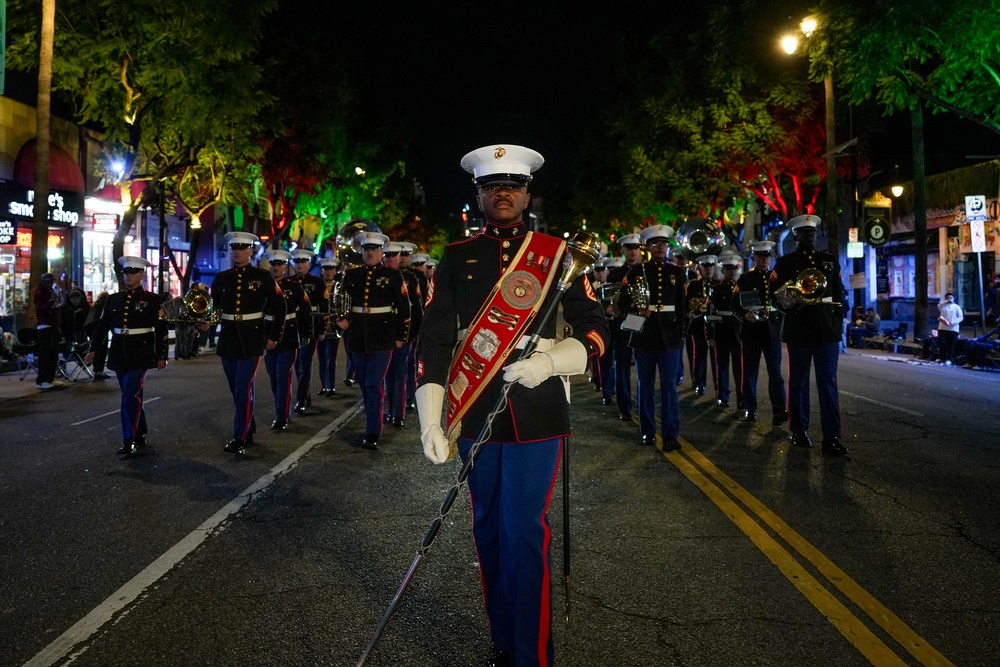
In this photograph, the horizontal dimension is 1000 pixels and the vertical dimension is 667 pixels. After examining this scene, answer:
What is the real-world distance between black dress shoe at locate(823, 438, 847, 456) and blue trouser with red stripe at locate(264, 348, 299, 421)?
20.1 ft

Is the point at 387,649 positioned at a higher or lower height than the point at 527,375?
lower

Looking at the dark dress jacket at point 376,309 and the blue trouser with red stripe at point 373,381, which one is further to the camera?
the dark dress jacket at point 376,309

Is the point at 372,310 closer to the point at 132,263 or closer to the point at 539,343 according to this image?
the point at 132,263

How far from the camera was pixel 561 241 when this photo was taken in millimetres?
3562

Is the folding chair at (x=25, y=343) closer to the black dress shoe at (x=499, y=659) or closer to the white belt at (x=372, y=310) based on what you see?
the white belt at (x=372, y=310)

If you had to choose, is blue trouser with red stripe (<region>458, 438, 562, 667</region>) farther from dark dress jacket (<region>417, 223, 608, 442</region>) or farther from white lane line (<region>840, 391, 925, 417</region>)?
white lane line (<region>840, 391, 925, 417</region>)

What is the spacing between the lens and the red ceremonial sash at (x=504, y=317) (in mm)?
3451

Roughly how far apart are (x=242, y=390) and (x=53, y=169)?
1770cm

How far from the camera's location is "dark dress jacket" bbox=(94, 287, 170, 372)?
861 cm

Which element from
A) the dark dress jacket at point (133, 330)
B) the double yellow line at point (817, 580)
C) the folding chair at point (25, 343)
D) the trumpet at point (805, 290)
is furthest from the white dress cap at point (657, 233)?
the folding chair at point (25, 343)

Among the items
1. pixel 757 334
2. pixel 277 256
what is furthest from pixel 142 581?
pixel 757 334

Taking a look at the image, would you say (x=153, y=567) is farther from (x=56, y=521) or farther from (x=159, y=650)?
(x=56, y=521)

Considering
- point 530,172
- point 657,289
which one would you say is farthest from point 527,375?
point 657,289

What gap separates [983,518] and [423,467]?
4.60 m
